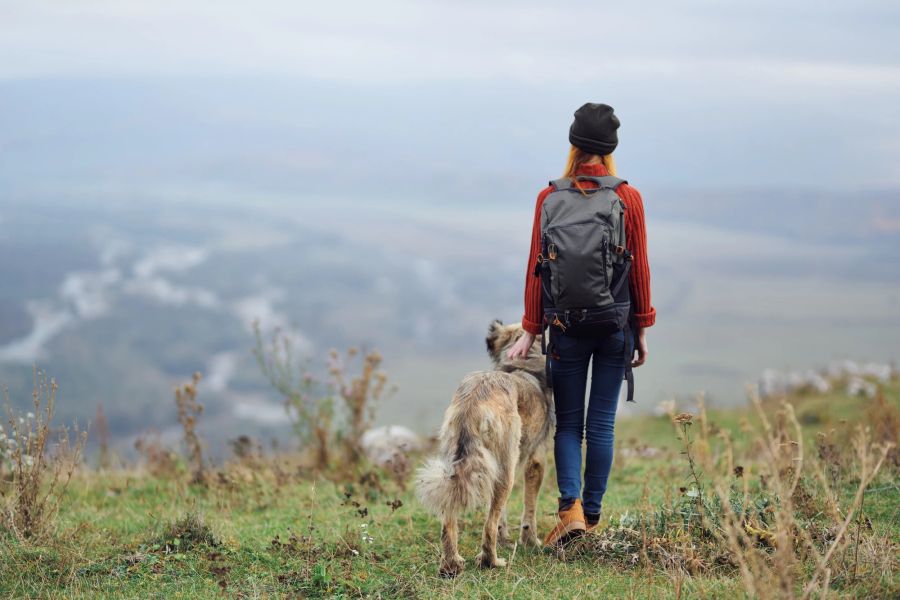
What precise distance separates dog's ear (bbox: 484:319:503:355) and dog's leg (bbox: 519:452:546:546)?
2.49ft

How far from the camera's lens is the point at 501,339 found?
19.0ft

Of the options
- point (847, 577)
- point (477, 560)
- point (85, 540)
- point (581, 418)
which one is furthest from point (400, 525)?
point (847, 577)

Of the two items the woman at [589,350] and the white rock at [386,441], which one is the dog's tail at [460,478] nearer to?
the woman at [589,350]

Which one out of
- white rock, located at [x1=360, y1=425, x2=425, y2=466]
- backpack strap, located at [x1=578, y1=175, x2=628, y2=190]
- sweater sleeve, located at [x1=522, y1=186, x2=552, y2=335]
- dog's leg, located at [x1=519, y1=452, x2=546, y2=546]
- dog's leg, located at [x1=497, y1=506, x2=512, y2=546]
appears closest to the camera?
backpack strap, located at [x1=578, y1=175, x2=628, y2=190]

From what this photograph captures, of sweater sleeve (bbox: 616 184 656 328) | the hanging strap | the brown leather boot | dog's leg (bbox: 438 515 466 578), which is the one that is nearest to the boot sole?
the brown leather boot

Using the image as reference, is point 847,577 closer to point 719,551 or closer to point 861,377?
point 719,551

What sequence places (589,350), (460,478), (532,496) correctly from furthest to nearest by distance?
(532,496) < (589,350) < (460,478)

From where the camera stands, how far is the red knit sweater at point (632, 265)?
16.5 feet

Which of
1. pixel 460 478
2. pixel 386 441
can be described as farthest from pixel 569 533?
pixel 386 441

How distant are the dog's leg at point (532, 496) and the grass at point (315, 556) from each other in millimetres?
117

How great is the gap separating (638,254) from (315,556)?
8.77 ft

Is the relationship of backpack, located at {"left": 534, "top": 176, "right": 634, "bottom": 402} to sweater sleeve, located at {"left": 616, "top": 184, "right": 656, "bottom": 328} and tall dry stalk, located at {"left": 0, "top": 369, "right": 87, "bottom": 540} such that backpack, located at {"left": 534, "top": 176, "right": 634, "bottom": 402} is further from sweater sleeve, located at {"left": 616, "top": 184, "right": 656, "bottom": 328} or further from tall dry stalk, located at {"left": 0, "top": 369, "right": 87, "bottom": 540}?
tall dry stalk, located at {"left": 0, "top": 369, "right": 87, "bottom": 540}

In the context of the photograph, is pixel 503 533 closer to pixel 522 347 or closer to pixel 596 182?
pixel 522 347

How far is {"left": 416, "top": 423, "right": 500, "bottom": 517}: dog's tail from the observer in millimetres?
4730
